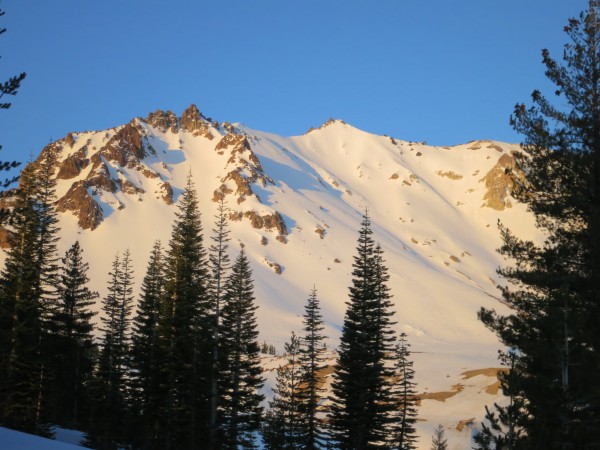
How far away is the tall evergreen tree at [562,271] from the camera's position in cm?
1400

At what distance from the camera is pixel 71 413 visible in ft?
153

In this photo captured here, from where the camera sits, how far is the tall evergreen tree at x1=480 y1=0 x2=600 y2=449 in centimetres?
1400

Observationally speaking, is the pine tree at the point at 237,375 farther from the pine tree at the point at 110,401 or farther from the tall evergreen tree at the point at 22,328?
the tall evergreen tree at the point at 22,328

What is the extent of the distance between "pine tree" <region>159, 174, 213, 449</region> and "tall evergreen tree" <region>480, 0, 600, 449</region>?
18194 millimetres

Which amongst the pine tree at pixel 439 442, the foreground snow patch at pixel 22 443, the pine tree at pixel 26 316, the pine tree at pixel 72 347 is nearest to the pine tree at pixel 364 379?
the pine tree at pixel 439 442

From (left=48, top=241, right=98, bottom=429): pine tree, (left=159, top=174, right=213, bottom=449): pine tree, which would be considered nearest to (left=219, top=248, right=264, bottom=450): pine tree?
(left=159, top=174, right=213, bottom=449): pine tree

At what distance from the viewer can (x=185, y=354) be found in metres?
32.5

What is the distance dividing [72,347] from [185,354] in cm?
1311

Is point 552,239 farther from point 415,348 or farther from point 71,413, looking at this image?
point 415,348

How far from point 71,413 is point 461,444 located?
3563cm

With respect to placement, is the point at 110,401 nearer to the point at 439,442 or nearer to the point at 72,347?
the point at 72,347

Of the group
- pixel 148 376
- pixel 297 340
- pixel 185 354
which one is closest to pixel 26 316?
pixel 185 354

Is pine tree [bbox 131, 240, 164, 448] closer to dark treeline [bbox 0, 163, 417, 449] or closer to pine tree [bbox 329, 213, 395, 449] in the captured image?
dark treeline [bbox 0, 163, 417, 449]

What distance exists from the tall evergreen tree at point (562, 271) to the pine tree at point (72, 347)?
31.5 metres
